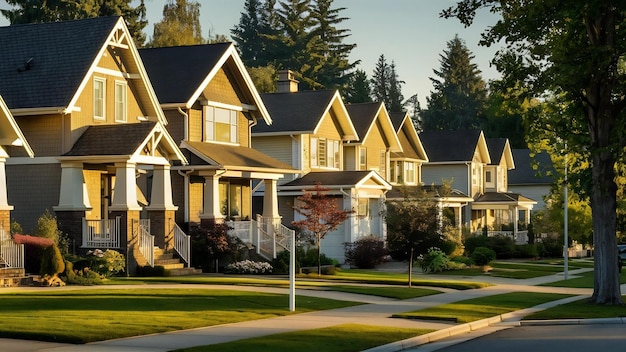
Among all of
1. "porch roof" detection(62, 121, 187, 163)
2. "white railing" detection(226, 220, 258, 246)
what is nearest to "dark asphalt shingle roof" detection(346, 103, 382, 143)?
"white railing" detection(226, 220, 258, 246)

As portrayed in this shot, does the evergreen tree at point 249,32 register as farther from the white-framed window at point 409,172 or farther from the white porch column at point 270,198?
the white porch column at point 270,198

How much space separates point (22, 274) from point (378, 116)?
109ft

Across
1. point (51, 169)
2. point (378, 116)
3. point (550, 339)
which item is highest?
point (378, 116)

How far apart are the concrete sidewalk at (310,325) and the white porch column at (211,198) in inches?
382

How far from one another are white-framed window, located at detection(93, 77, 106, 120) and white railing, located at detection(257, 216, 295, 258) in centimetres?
836

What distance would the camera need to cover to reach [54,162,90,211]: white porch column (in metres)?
35.7

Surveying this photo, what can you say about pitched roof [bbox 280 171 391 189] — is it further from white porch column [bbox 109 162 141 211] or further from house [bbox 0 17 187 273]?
white porch column [bbox 109 162 141 211]

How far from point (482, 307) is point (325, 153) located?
26.7 metres

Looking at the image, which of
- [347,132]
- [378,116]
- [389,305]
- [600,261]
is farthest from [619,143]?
[378,116]

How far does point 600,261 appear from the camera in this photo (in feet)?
99.9

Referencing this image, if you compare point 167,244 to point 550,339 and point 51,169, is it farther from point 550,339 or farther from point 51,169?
point 550,339

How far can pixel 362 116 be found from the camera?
2340 inches

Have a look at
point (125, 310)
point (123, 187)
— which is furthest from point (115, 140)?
point (125, 310)

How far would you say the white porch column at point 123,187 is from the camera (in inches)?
1396
